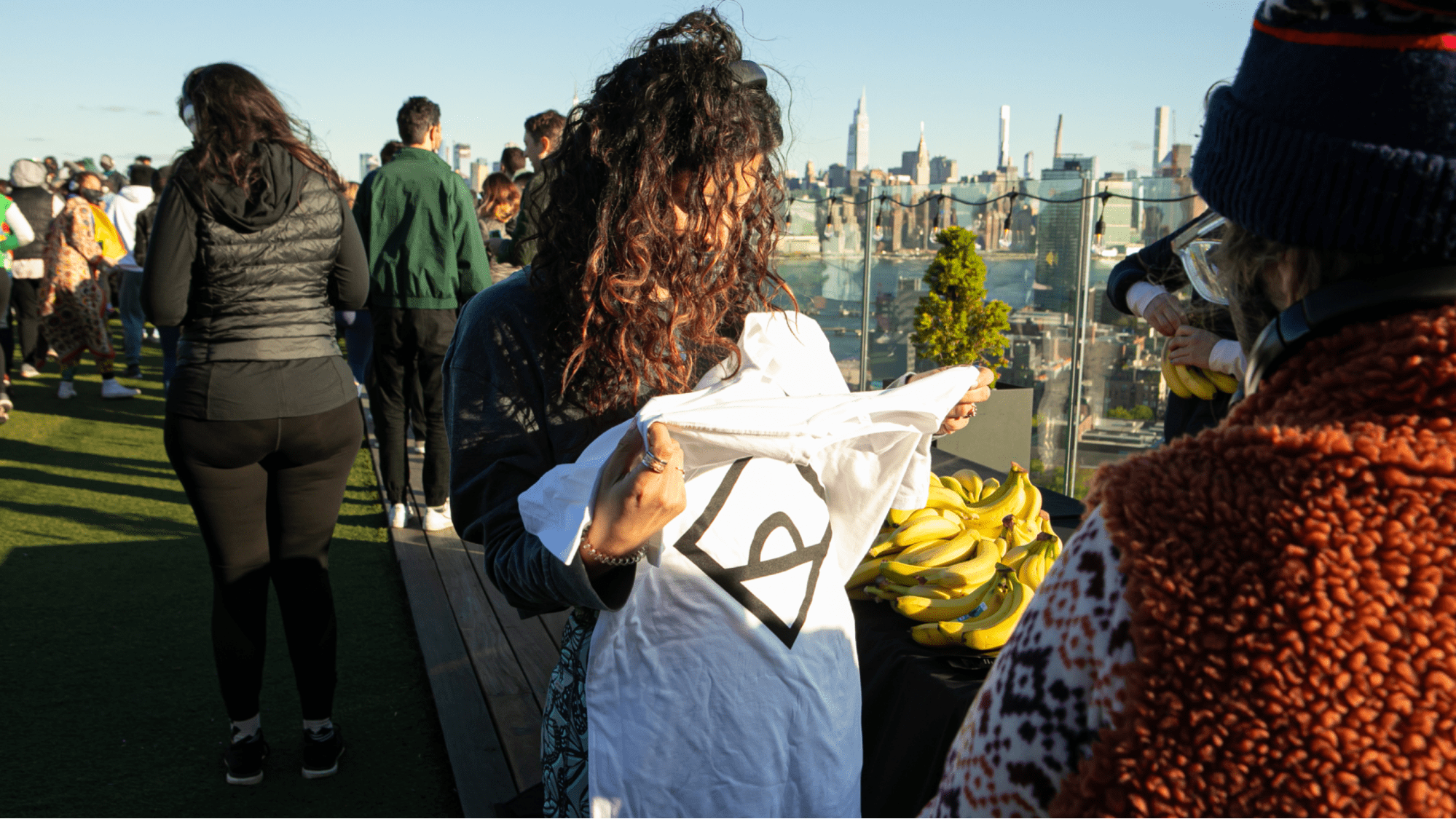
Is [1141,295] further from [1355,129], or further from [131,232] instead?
[131,232]

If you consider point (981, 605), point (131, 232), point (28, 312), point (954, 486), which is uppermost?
point (131, 232)

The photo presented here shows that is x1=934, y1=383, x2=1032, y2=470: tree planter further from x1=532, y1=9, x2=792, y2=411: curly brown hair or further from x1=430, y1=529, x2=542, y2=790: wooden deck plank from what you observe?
x1=532, y1=9, x2=792, y2=411: curly brown hair

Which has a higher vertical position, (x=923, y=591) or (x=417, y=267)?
(x=417, y=267)

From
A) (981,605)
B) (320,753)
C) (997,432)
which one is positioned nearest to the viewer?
(981,605)

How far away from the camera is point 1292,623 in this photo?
534mm

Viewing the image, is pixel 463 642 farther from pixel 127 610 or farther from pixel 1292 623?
pixel 1292 623

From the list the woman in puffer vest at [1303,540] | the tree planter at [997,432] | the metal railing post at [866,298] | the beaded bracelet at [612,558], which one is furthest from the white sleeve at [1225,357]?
the metal railing post at [866,298]

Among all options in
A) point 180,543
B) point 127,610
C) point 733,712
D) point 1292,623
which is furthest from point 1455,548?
point 180,543

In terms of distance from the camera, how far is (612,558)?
4.06ft

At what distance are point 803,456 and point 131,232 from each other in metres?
10.8

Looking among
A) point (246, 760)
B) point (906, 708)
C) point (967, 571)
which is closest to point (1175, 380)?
point (967, 571)

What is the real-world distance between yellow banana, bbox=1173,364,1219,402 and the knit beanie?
7.55ft

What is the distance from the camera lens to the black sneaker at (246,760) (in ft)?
9.34

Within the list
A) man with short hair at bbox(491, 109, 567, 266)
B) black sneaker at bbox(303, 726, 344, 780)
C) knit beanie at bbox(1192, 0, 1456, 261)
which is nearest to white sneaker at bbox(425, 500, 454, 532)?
man with short hair at bbox(491, 109, 567, 266)
